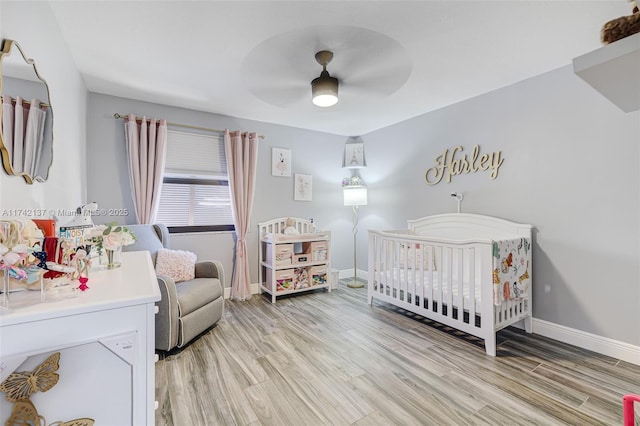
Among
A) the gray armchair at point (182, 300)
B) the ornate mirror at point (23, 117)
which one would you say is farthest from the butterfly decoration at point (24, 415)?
the gray armchair at point (182, 300)

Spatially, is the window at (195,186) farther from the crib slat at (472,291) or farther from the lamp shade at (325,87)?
the crib slat at (472,291)

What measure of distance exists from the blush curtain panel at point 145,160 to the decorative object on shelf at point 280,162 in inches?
50.5

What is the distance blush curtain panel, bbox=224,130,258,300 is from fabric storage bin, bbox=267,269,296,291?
0.28 metres

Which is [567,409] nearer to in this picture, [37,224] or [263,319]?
[263,319]

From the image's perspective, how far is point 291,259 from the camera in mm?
3525

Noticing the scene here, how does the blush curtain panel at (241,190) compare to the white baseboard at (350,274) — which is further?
the white baseboard at (350,274)

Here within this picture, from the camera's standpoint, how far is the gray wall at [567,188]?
208cm

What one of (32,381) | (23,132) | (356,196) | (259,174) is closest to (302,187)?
(259,174)

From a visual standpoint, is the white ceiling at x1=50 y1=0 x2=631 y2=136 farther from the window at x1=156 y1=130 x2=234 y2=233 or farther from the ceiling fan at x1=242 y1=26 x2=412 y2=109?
the window at x1=156 y1=130 x2=234 y2=233

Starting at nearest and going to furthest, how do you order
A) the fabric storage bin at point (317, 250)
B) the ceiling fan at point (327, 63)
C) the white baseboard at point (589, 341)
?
1. the ceiling fan at point (327, 63)
2. the white baseboard at point (589, 341)
3. the fabric storage bin at point (317, 250)

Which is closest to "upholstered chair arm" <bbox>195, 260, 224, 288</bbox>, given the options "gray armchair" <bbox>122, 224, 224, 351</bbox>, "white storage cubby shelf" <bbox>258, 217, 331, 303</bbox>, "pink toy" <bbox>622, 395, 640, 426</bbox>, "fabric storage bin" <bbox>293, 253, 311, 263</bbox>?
"gray armchair" <bbox>122, 224, 224, 351</bbox>

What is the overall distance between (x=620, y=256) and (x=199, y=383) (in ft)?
10.0

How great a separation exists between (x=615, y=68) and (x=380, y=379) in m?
1.87

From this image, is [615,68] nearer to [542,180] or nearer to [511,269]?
[511,269]
